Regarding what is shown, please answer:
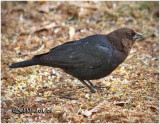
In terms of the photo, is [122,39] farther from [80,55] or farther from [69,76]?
[69,76]

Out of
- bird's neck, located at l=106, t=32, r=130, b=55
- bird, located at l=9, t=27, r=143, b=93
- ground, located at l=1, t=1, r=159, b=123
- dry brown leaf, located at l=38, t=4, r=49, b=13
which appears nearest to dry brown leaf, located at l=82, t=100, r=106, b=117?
ground, located at l=1, t=1, r=159, b=123

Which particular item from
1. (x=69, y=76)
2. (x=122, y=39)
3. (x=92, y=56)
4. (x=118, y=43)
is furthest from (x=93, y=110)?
(x=69, y=76)

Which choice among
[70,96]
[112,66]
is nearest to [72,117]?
[70,96]

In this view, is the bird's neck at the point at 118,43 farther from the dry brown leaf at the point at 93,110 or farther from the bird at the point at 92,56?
the dry brown leaf at the point at 93,110

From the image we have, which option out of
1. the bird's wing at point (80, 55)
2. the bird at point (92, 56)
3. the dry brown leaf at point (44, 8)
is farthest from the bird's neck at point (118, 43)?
the dry brown leaf at point (44, 8)

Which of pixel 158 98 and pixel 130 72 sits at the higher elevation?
pixel 130 72

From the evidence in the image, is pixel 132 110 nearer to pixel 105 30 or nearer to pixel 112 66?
pixel 112 66

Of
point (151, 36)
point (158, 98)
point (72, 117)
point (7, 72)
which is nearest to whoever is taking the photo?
point (72, 117)
